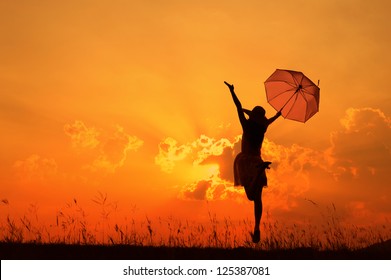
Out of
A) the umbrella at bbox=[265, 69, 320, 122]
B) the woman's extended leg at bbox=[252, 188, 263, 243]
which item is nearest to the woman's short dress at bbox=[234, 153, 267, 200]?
the woman's extended leg at bbox=[252, 188, 263, 243]

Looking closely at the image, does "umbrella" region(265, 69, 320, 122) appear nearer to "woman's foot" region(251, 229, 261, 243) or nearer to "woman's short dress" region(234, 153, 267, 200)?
"woman's short dress" region(234, 153, 267, 200)

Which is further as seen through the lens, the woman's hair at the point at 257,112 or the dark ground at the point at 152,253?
the woman's hair at the point at 257,112

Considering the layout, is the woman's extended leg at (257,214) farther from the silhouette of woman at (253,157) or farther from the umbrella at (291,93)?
the umbrella at (291,93)

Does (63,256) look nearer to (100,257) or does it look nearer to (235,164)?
(100,257)

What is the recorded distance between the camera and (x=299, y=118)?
1412 centimetres

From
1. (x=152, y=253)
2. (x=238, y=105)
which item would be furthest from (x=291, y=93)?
(x=152, y=253)

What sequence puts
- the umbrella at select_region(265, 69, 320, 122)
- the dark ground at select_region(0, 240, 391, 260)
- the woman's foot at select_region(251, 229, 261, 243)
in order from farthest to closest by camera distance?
the umbrella at select_region(265, 69, 320, 122) → the woman's foot at select_region(251, 229, 261, 243) → the dark ground at select_region(0, 240, 391, 260)

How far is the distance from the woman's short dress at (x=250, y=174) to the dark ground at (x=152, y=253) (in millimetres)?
1631

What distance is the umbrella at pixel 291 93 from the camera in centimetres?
1402

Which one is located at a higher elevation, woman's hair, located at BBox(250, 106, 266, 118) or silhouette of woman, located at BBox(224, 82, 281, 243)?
woman's hair, located at BBox(250, 106, 266, 118)

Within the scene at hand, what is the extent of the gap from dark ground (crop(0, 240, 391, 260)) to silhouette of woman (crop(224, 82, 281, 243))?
1433 mm

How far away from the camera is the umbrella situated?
1402cm

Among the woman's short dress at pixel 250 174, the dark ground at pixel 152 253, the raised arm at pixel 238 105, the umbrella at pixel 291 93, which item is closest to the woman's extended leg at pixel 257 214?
the woman's short dress at pixel 250 174

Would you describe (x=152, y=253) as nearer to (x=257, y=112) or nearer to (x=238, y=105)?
(x=238, y=105)
